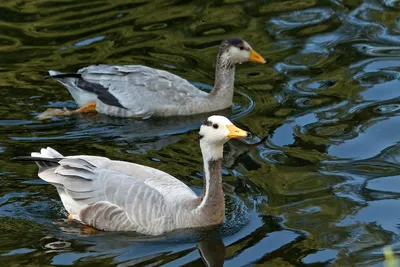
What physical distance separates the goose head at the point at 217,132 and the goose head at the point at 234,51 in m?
4.07

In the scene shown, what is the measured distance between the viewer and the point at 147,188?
9203mm

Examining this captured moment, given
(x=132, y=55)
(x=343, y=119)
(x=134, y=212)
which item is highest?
(x=132, y=55)

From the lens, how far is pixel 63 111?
1243 cm

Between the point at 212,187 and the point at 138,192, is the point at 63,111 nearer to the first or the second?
the point at 138,192

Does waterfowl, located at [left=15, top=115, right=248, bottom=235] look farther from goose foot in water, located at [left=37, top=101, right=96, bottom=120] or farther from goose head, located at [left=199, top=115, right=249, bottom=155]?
goose foot in water, located at [left=37, top=101, right=96, bottom=120]

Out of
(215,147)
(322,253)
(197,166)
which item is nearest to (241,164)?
(197,166)

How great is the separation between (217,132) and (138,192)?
1022 millimetres

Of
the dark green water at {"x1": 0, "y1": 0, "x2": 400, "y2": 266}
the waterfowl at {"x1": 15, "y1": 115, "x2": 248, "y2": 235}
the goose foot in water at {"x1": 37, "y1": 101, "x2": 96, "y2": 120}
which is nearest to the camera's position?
the dark green water at {"x1": 0, "y1": 0, "x2": 400, "y2": 266}

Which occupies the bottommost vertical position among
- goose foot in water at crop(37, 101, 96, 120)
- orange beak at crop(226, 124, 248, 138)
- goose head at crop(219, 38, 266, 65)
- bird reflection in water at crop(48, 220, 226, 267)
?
bird reflection in water at crop(48, 220, 226, 267)

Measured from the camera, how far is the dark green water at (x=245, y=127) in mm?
8688

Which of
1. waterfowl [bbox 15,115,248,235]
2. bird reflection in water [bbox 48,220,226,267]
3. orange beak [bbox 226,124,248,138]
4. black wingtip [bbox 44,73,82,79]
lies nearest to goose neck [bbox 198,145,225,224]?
waterfowl [bbox 15,115,248,235]

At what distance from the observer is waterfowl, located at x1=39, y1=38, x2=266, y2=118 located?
12625 millimetres

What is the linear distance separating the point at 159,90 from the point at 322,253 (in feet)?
16.0

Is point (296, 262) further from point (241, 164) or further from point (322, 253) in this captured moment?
point (241, 164)
